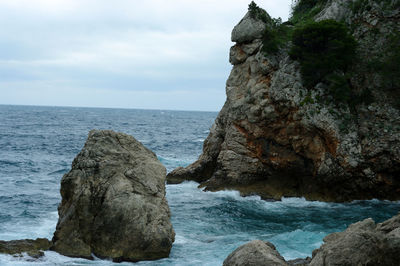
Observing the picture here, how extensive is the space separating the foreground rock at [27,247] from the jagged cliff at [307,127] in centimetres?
1441

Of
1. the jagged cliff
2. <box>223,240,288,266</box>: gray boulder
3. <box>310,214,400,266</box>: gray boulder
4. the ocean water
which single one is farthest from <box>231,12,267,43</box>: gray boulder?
<box>310,214,400,266</box>: gray boulder

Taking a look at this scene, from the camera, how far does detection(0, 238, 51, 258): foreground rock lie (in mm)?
15312

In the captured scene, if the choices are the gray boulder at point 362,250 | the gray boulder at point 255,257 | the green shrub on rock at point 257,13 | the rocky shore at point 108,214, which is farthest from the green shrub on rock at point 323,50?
the gray boulder at point 362,250

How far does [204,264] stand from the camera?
15.2 metres

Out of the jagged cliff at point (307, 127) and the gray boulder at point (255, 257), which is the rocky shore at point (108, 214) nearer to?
the gray boulder at point (255, 257)

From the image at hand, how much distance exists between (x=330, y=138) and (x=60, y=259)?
54.7ft

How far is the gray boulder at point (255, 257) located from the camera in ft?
34.0

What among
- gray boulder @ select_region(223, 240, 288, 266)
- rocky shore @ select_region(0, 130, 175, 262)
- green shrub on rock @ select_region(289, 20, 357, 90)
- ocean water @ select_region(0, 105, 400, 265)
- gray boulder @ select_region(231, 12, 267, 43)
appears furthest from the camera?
gray boulder @ select_region(231, 12, 267, 43)

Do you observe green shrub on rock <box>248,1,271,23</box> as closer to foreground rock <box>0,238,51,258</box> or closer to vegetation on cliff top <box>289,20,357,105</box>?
vegetation on cliff top <box>289,20,357,105</box>

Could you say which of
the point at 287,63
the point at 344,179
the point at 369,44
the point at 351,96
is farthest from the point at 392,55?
the point at 344,179

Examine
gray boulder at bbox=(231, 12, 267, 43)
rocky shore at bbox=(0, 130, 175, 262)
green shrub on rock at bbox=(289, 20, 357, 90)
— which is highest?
gray boulder at bbox=(231, 12, 267, 43)

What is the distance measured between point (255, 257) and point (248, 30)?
71.4 ft

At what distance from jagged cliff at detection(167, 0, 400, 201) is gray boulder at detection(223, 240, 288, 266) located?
15.0 meters

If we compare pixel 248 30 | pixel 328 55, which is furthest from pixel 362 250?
pixel 248 30
